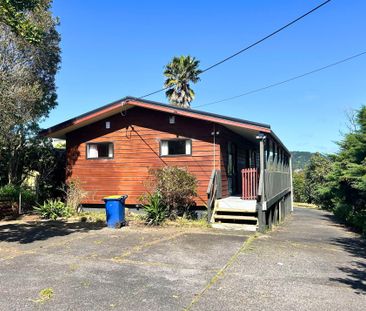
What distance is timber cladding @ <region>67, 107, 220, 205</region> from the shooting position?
44.6 feet

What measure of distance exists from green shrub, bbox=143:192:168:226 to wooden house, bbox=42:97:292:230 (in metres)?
1.51

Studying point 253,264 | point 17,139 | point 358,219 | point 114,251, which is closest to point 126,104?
point 17,139

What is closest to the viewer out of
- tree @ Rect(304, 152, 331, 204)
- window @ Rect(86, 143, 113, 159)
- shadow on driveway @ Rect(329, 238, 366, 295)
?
shadow on driveway @ Rect(329, 238, 366, 295)

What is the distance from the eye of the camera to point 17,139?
15992 mm

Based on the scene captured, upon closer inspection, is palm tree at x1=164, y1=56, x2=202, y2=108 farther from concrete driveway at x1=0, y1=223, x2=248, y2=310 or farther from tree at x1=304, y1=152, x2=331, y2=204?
concrete driveway at x1=0, y1=223, x2=248, y2=310

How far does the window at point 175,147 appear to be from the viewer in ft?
45.5

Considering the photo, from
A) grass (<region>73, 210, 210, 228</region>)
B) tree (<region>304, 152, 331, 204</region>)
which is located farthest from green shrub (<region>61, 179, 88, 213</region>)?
tree (<region>304, 152, 331, 204</region>)

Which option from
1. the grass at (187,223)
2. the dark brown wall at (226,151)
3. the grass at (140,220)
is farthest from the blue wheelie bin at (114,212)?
the dark brown wall at (226,151)

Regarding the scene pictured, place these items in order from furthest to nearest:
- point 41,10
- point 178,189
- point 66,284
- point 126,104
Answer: point 41,10 < point 126,104 < point 178,189 < point 66,284

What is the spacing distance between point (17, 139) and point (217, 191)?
352 inches

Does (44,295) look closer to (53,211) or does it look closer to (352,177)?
(53,211)

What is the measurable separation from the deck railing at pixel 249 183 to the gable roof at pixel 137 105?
5.21 feet

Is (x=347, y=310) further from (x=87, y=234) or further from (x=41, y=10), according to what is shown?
(x=41, y=10)

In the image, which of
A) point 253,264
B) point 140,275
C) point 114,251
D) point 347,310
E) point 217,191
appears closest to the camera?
point 347,310
